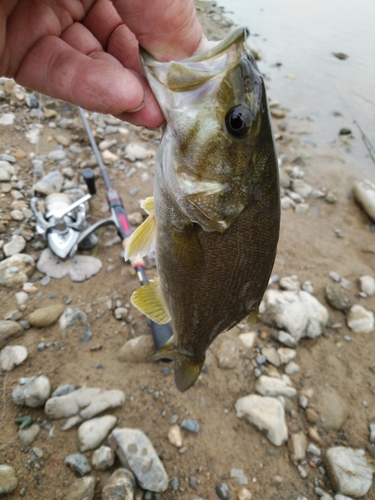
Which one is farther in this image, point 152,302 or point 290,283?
point 290,283

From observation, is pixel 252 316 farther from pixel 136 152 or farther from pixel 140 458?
pixel 136 152

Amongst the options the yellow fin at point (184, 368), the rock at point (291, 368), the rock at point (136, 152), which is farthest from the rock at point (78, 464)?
the rock at point (136, 152)

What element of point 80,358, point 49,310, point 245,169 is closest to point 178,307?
point 245,169

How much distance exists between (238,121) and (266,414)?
2578mm

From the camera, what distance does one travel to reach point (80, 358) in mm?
3191

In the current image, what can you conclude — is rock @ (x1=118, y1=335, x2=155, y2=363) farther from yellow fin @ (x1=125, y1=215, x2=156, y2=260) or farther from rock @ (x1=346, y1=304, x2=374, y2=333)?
rock @ (x1=346, y1=304, x2=374, y2=333)

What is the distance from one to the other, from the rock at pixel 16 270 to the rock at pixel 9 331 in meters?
0.47

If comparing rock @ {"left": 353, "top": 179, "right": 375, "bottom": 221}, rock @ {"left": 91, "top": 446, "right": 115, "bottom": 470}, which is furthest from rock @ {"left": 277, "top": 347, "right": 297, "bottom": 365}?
rock @ {"left": 353, "top": 179, "right": 375, "bottom": 221}

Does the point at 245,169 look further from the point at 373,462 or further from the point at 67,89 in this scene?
the point at 373,462

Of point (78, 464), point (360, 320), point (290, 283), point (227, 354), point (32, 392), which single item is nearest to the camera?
point (78, 464)

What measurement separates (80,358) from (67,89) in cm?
232

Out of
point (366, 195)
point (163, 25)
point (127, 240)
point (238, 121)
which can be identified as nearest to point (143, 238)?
point (238, 121)

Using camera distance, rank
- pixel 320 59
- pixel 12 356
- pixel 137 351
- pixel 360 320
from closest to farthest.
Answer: pixel 12 356 → pixel 137 351 → pixel 360 320 → pixel 320 59

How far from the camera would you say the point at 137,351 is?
10.7ft
